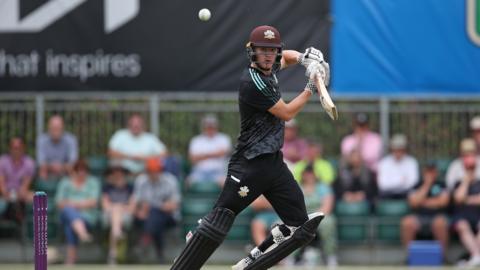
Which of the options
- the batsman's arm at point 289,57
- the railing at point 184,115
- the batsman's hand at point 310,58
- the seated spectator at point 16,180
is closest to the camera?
the batsman's hand at point 310,58

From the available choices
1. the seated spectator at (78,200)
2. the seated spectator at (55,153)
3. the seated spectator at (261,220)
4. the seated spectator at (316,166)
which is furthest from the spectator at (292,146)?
the seated spectator at (55,153)

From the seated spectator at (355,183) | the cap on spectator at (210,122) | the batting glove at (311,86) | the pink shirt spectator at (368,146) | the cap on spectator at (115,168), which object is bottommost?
the seated spectator at (355,183)

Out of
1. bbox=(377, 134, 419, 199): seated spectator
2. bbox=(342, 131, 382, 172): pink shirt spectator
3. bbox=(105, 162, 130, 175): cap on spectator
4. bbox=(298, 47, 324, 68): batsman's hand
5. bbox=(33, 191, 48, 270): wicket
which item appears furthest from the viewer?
bbox=(342, 131, 382, 172): pink shirt spectator

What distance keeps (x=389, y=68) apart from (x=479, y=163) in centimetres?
174

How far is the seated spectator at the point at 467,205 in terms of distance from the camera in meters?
13.8

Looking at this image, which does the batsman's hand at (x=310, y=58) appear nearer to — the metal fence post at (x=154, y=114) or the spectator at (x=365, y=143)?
the spectator at (x=365, y=143)

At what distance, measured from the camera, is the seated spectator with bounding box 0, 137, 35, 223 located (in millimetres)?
14625

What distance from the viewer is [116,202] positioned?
14.4m

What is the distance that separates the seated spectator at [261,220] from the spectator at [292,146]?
76cm

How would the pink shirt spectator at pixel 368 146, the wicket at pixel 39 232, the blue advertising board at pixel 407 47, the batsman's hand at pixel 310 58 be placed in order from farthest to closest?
the pink shirt spectator at pixel 368 146
the blue advertising board at pixel 407 47
the batsman's hand at pixel 310 58
the wicket at pixel 39 232

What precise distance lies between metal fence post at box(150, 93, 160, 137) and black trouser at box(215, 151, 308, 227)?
247 inches

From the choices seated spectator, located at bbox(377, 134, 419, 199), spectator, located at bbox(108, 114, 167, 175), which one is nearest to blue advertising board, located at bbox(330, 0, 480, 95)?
seated spectator, located at bbox(377, 134, 419, 199)

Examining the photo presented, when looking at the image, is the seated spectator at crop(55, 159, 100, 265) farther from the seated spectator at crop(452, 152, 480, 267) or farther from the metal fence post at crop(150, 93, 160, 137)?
the seated spectator at crop(452, 152, 480, 267)

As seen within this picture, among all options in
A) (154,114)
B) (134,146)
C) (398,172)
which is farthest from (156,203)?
(398,172)
